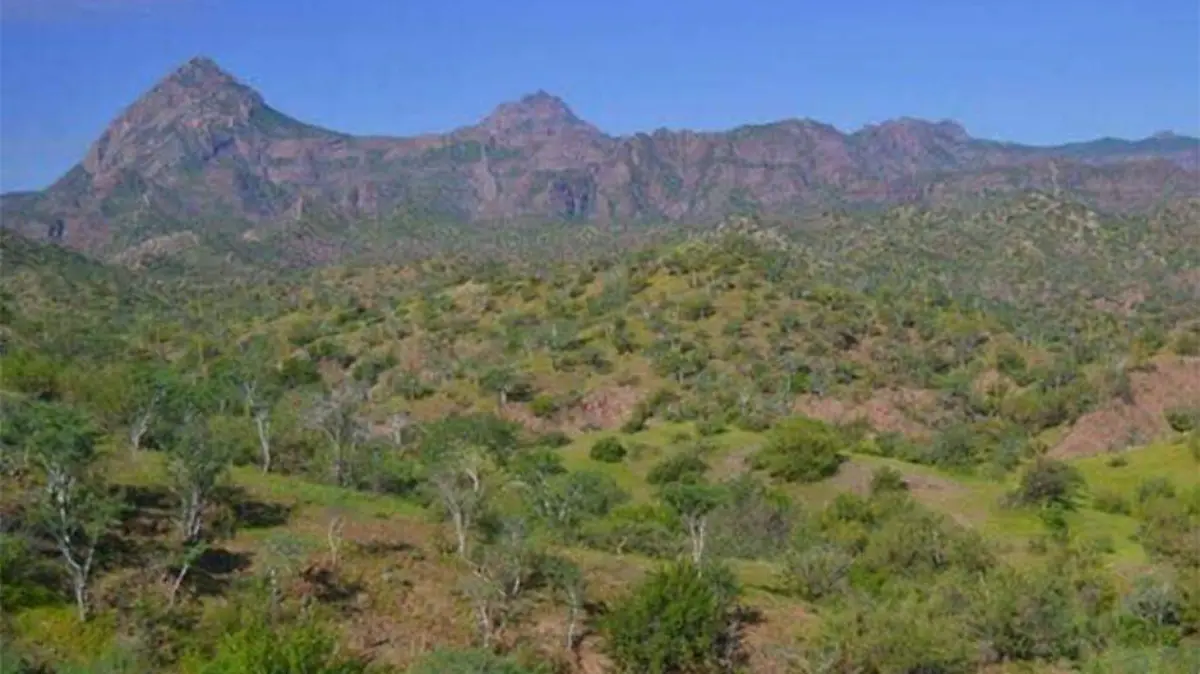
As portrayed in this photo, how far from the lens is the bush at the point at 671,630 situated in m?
30.3

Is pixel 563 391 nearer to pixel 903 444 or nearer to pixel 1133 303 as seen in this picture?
pixel 903 444

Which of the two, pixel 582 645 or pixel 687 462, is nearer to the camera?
pixel 582 645

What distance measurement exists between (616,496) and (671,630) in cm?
2200

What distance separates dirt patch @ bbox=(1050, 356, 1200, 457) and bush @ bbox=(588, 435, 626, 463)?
3142 cm

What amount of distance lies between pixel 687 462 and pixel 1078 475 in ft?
62.2

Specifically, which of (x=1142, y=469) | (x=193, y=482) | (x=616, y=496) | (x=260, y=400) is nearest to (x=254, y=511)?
(x=193, y=482)

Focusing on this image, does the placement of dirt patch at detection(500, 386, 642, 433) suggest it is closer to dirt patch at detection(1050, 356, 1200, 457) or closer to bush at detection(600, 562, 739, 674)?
dirt patch at detection(1050, 356, 1200, 457)

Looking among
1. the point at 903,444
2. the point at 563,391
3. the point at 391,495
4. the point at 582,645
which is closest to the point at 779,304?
the point at 563,391

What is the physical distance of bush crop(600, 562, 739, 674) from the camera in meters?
30.3

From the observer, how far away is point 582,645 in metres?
31.5

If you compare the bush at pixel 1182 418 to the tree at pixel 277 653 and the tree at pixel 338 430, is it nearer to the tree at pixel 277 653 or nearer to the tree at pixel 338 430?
the tree at pixel 338 430

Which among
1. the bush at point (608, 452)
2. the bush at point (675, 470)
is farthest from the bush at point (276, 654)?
the bush at point (608, 452)

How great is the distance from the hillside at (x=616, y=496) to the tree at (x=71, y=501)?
0.10m

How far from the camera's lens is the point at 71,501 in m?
29.7
